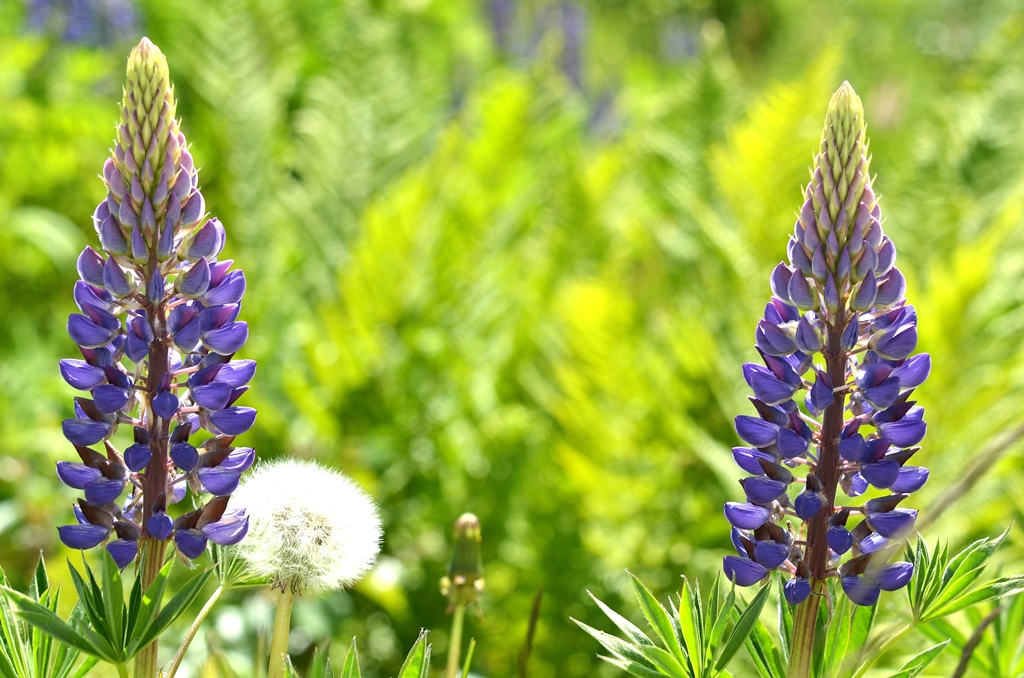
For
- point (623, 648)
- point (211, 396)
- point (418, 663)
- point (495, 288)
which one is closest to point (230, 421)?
point (211, 396)

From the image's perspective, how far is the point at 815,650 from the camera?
95 cm

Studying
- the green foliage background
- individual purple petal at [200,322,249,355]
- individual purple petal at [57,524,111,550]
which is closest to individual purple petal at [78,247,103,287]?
individual purple petal at [200,322,249,355]

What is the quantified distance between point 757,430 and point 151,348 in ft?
1.77

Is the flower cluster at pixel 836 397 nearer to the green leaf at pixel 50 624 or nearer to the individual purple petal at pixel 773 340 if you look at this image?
the individual purple petal at pixel 773 340

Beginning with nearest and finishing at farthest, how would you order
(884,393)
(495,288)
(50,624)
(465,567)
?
1. (50,624)
2. (884,393)
3. (465,567)
4. (495,288)

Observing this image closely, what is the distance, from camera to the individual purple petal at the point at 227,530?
0.92m

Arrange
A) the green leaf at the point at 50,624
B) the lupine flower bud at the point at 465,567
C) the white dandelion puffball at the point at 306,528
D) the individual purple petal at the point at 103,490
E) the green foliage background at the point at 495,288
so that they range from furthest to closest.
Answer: the green foliage background at the point at 495,288, the lupine flower bud at the point at 465,567, the white dandelion puffball at the point at 306,528, the individual purple petal at the point at 103,490, the green leaf at the point at 50,624

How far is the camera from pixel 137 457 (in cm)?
90

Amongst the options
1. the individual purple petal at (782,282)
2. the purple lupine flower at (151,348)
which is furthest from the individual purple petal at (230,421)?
the individual purple petal at (782,282)

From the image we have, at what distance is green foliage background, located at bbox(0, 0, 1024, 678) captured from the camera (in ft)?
8.10

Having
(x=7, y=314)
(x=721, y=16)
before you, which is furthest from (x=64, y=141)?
(x=721, y=16)

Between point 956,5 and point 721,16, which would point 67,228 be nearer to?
point 721,16

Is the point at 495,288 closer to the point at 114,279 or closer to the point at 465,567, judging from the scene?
the point at 465,567

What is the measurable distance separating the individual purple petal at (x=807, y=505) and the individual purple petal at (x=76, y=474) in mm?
604
